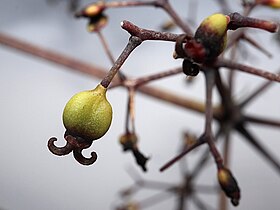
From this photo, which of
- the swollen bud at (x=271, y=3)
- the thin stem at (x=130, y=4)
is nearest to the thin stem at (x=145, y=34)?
the thin stem at (x=130, y=4)

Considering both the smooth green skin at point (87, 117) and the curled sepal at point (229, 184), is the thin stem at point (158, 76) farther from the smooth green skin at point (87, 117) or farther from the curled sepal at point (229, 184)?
the smooth green skin at point (87, 117)

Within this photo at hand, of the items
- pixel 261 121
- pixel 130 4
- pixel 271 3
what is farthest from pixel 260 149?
pixel 130 4

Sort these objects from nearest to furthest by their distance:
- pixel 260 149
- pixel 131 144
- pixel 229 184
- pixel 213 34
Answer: pixel 213 34
pixel 229 184
pixel 131 144
pixel 260 149

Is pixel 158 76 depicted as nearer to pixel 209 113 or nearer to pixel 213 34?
pixel 209 113

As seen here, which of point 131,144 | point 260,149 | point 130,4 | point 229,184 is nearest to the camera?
point 229,184

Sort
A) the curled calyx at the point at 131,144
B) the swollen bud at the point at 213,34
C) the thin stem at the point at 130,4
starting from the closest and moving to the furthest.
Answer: the swollen bud at the point at 213,34, the curled calyx at the point at 131,144, the thin stem at the point at 130,4

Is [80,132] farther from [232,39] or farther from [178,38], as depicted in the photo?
[232,39]

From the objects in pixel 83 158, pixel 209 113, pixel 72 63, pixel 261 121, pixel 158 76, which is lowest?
pixel 83 158

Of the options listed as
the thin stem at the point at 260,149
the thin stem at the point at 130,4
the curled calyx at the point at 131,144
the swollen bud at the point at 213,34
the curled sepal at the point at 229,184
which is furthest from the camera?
the thin stem at the point at 260,149
